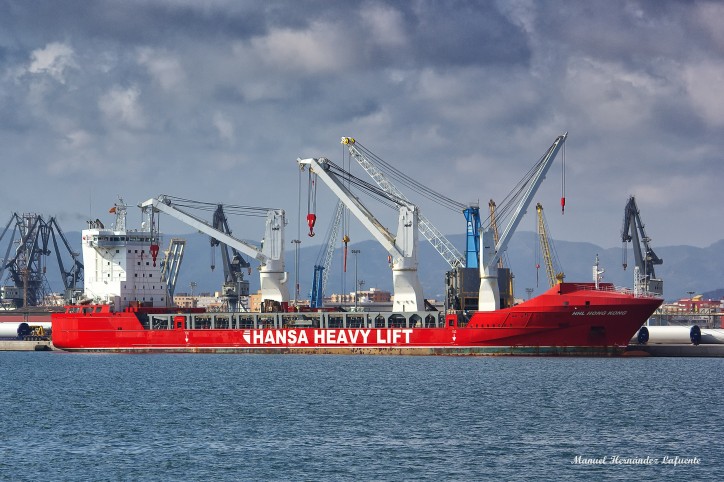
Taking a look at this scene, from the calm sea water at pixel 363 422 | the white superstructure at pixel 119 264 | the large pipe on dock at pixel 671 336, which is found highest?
the white superstructure at pixel 119 264

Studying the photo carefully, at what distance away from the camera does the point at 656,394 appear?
53.3m

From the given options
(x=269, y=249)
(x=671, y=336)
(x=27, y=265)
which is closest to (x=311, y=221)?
(x=269, y=249)

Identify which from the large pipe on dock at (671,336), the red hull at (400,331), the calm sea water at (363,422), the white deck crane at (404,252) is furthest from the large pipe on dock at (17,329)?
the large pipe on dock at (671,336)

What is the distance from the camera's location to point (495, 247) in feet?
264

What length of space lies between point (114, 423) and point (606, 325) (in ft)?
125

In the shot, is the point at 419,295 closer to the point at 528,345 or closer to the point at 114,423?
the point at 528,345

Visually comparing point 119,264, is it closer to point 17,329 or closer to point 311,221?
point 311,221

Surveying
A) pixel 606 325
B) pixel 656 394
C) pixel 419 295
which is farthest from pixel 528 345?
pixel 656 394

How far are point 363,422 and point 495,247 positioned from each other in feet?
129

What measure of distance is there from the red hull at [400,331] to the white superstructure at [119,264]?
1.90 metres

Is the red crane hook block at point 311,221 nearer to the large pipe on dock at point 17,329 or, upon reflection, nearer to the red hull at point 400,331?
the red hull at point 400,331

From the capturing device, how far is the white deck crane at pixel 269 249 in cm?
8644

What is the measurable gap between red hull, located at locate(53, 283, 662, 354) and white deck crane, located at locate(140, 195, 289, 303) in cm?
583

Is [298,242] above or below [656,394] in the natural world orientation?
above
